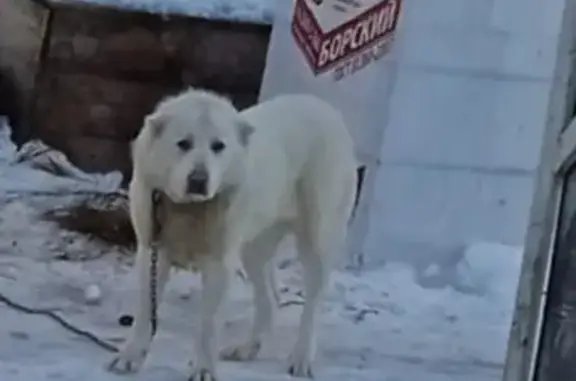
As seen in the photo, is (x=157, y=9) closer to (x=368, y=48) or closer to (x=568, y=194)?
(x=368, y=48)

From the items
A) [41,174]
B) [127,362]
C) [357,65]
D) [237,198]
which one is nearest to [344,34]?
[357,65]

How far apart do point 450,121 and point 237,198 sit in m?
1.49

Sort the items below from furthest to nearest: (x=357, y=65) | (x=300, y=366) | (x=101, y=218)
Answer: (x=101, y=218) → (x=357, y=65) → (x=300, y=366)

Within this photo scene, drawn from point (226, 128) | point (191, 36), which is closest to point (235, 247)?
point (226, 128)

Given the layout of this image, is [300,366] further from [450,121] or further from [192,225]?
[450,121]

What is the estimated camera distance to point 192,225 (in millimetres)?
2449

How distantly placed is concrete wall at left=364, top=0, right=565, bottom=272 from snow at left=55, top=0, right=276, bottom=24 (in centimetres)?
89

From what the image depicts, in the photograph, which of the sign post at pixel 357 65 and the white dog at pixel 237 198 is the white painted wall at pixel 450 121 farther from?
the white dog at pixel 237 198

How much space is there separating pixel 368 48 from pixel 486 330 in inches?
37.9

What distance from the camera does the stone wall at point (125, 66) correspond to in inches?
179

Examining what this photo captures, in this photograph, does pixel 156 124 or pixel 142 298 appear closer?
pixel 156 124

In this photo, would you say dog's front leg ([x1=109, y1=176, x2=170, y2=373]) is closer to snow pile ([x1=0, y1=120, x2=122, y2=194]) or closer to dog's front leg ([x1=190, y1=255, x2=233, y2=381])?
dog's front leg ([x1=190, y1=255, x2=233, y2=381])

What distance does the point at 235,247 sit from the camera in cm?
250

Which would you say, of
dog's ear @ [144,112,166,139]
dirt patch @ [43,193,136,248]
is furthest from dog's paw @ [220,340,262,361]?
dirt patch @ [43,193,136,248]
